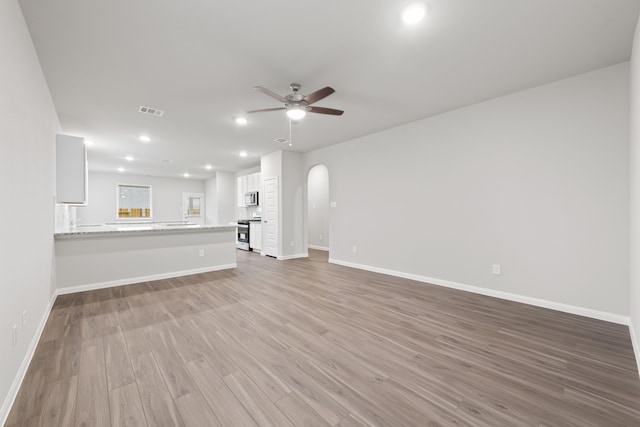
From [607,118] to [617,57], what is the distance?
1.90 ft

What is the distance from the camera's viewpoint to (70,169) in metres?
3.65

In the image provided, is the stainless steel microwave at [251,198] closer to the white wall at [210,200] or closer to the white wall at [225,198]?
the white wall at [225,198]

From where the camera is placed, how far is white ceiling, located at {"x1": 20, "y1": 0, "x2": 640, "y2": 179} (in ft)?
6.46

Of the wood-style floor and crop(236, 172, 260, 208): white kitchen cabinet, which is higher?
crop(236, 172, 260, 208): white kitchen cabinet

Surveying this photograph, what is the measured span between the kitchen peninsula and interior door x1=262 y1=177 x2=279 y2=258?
1.32 meters

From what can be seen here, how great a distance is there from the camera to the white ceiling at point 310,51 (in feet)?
6.46

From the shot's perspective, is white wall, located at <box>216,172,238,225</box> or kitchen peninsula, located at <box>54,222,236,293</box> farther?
white wall, located at <box>216,172,238,225</box>

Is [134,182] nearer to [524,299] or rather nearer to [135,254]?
[135,254]

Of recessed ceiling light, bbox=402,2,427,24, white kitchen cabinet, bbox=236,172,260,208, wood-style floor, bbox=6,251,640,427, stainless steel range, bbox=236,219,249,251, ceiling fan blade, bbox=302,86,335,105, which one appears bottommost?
wood-style floor, bbox=6,251,640,427

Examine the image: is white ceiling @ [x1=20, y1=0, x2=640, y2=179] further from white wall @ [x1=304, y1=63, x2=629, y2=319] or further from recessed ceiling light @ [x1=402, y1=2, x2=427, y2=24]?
white wall @ [x1=304, y1=63, x2=629, y2=319]

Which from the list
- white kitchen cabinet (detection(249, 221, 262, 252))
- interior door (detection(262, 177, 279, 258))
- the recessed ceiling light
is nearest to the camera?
the recessed ceiling light

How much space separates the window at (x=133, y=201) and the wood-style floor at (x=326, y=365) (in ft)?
24.4

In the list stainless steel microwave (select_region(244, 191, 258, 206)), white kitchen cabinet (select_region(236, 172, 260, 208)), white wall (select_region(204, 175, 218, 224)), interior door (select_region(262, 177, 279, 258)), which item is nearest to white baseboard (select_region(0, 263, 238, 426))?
interior door (select_region(262, 177, 279, 258))

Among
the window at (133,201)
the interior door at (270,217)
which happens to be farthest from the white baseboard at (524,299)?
the window at (133,201)
